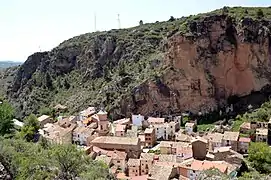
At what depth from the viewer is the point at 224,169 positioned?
2720 centimetres

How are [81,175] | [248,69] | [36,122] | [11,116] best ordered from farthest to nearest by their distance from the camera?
1. [248,69]
2. [36,122]
3. [11,116]
4. [81,175]

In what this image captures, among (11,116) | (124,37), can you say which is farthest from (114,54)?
(11,116)

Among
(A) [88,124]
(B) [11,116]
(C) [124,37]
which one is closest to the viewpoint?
(B) [11,116]

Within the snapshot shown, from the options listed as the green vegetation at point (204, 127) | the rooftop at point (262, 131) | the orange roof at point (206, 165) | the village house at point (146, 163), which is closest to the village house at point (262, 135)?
the rooftop at point (262, 131)

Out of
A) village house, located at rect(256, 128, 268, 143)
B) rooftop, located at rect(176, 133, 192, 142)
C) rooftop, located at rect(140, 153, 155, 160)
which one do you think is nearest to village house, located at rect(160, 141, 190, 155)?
rooftop, located at rect(140, 153, 155, 160)

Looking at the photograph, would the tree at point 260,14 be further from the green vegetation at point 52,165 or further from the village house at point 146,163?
the green vegetation at point 52,165

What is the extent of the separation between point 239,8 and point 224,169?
116 feet

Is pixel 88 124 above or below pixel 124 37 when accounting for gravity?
below

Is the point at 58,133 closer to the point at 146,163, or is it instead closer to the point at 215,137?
the point at 146,163

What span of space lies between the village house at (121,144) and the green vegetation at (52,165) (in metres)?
12.6

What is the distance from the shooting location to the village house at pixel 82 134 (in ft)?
126

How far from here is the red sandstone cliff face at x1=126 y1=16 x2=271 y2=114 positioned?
160ft

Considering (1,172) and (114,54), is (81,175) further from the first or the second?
(114,54)

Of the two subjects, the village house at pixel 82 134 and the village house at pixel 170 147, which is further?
the village house at pixel 82 134
